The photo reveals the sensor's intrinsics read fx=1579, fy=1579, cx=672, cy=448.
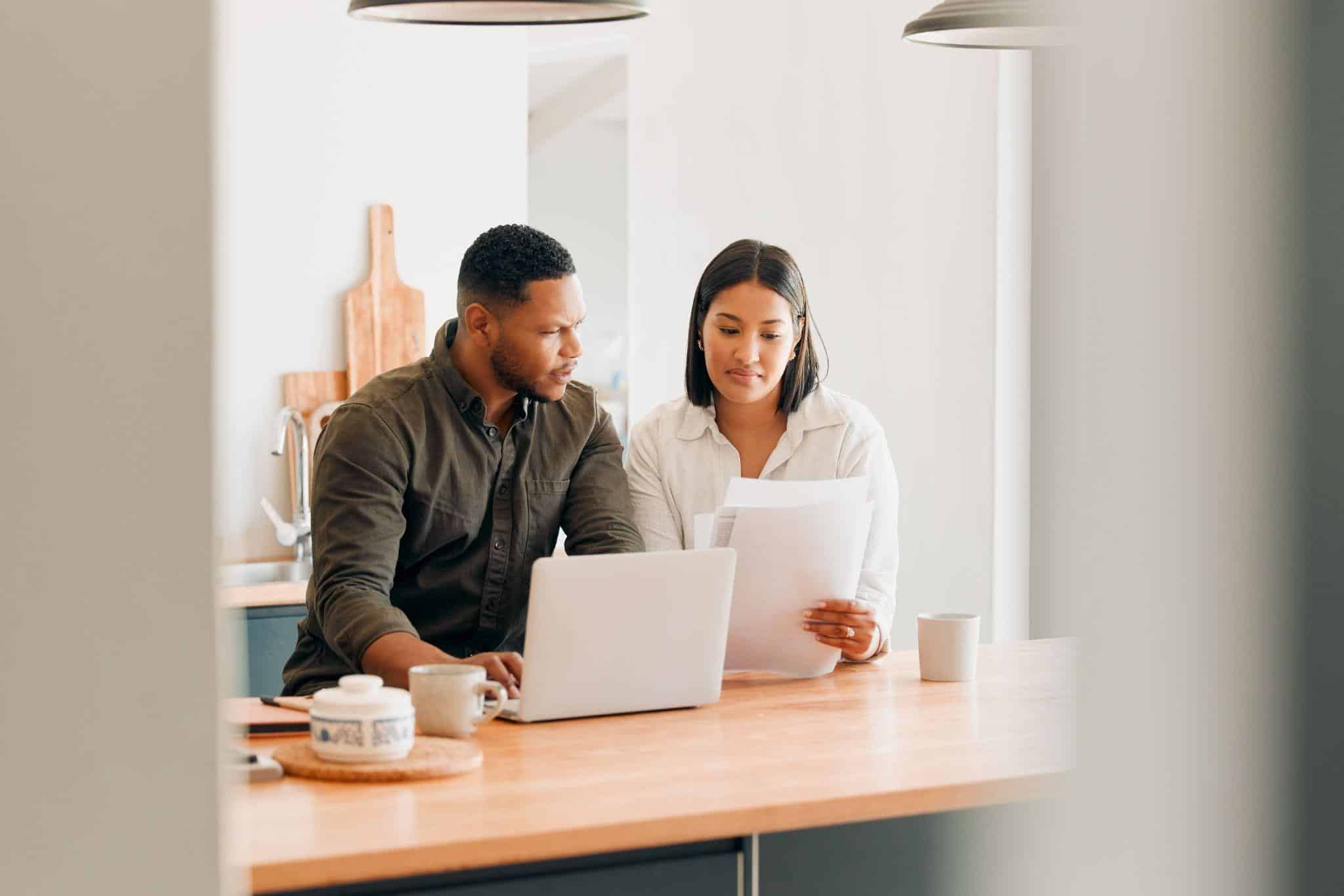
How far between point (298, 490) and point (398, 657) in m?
1.87

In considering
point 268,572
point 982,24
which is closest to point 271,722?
point 982,24

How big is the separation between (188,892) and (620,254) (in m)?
8.10

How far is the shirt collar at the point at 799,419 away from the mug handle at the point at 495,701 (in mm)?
780

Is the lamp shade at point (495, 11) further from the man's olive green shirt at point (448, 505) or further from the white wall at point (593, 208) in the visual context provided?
the white wall at point (593, 208)

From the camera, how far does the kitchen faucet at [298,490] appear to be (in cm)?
384

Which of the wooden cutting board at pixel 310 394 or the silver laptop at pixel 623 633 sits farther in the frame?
the wooden cutting board at pixel 310 394

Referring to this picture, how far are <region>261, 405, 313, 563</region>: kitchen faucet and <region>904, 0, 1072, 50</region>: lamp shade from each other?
193 cm

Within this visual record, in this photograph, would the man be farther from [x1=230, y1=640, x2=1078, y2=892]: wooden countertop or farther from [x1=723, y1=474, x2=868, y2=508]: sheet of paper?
[x1=230, y1=640, x2=1078, y2=892]: wooden countertop

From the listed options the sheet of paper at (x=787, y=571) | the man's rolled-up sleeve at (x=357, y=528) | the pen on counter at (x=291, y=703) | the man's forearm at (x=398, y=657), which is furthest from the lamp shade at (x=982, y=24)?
the pen on counter at (x=291, y=703)

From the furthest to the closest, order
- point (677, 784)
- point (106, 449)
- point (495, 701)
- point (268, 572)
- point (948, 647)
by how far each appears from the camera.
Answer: point (268, 572) → point (948, 647) → point (495, 701) → point (677, 784) → point (106, 449)

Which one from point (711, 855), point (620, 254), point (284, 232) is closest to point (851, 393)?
point (284, 232)

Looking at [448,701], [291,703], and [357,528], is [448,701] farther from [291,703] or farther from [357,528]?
[357,528]

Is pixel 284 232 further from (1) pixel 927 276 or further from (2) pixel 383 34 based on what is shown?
(1) pixel 927 276

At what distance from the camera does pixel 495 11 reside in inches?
85.1
